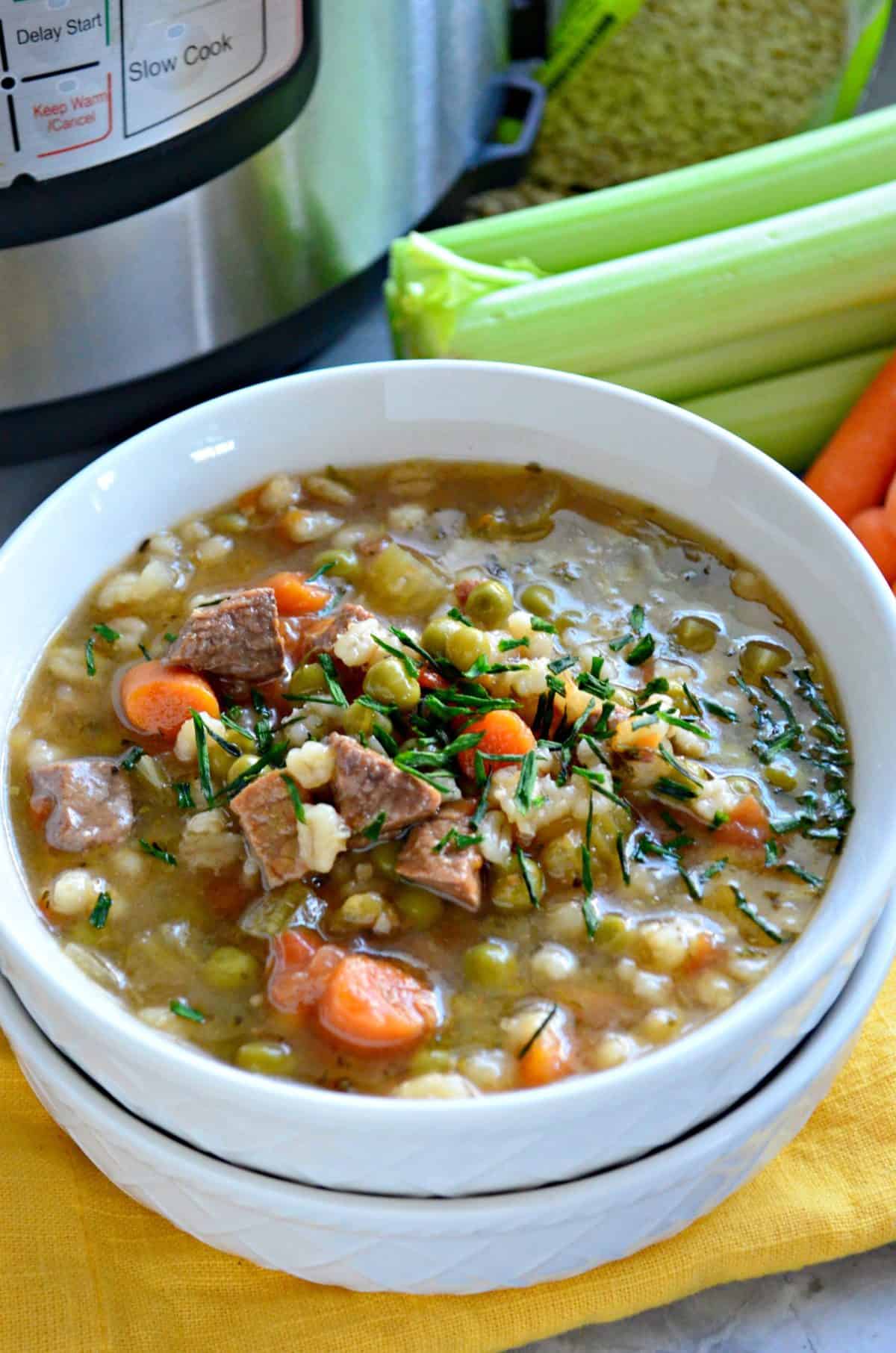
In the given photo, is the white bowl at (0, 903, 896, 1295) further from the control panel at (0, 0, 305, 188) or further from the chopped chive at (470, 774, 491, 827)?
the control panel at (0, 0, 305, 188)

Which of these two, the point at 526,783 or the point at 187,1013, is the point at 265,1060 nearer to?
the point at 187,1013

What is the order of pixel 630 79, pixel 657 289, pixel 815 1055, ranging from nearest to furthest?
1. pixel 815 1055
2. pixel 657 289
3. pixel 630 79

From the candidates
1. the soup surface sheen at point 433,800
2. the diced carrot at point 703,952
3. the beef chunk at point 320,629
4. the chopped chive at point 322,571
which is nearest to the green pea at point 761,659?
the soup surface sheen at point 433,800

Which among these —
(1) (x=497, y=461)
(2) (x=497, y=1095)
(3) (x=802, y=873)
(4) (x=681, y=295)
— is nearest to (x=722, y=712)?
(3) (x=802, y=873)

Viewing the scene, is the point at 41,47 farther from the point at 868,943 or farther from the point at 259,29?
the point at 868,943

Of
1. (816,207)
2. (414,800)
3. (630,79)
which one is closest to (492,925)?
(414,800)

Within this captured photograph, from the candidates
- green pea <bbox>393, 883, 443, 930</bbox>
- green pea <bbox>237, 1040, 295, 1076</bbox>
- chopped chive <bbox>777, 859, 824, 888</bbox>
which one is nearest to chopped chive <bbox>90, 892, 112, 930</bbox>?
green pea <bbox>237, 1040, 295, 1076</bbox>
